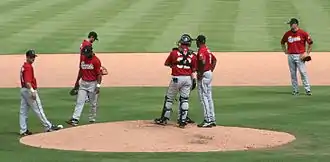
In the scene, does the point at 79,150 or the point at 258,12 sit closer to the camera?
the point at 79,150

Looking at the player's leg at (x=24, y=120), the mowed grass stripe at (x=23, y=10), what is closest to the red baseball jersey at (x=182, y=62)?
the player's leg at (x=24, y=120)

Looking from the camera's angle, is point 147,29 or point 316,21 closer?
point 147,29

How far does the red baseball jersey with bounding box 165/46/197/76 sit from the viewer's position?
1645cm

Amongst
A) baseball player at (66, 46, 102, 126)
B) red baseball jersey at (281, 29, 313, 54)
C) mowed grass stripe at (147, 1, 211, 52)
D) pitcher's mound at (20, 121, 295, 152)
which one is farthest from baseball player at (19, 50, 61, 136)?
mowed grass stripe at (147, 1, 211, 52)

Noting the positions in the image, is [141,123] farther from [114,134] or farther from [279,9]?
[279,9]

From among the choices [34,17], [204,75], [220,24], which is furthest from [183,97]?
[34,17]

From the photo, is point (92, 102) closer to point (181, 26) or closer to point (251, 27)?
point (181, 26)

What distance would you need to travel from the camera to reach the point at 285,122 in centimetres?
1769

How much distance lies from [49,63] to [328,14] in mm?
19049

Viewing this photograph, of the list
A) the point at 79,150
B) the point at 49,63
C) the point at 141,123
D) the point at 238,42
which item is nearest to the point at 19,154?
the point at 79,150

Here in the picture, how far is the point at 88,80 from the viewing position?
1759cm

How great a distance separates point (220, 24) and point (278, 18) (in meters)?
A: 3.30

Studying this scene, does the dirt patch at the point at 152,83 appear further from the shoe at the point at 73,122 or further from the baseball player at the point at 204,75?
the shoe at the point at 73,122

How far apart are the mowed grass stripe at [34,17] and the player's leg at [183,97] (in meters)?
23.8
